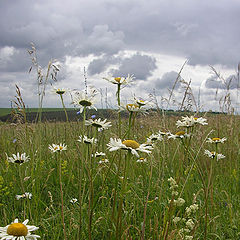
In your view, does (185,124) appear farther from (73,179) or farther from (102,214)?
(73,179)

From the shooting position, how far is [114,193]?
1510mm

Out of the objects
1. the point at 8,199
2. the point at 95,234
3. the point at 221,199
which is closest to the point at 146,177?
the point at 221,199

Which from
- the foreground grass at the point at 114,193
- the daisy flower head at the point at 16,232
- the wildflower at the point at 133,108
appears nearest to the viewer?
the daisy flower head at the point at 16,232

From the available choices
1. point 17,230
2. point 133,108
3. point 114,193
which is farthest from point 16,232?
point 133,108

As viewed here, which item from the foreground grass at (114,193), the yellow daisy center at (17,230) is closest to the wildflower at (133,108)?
the foreground grass at (114,193)

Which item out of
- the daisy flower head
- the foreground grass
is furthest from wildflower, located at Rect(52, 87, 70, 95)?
the daisy flower head

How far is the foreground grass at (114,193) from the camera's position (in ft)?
5.47

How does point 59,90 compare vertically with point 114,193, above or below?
above

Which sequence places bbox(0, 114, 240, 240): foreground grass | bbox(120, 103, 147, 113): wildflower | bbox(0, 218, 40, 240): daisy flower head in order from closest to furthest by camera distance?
bbox(0, 218, 40, 240): daisy flower head, bbox(120, 103, 147, 113): wildflower, bbox(0, 114, 240, 240): foreground grass

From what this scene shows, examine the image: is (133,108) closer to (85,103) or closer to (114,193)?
(85,103)

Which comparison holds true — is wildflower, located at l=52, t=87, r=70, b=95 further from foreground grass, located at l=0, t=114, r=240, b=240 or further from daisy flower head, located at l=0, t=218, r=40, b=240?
daisy flower head, located at l=0, t=218, r=40, b=240

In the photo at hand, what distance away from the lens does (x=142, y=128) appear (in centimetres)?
528

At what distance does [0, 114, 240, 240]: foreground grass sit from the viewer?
167 cm

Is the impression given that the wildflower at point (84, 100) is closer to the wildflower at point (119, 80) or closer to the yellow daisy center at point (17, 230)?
the wildflower at point (119, 80)
